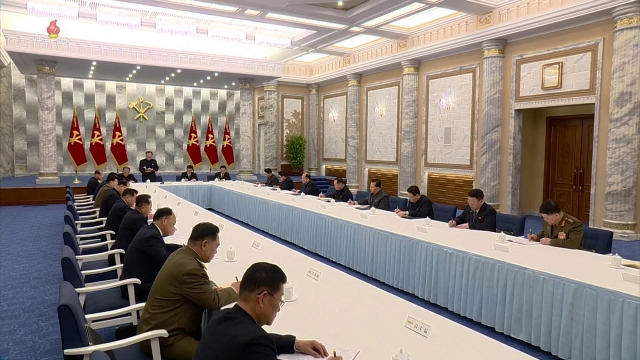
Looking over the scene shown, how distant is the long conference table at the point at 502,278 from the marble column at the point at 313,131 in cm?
1011

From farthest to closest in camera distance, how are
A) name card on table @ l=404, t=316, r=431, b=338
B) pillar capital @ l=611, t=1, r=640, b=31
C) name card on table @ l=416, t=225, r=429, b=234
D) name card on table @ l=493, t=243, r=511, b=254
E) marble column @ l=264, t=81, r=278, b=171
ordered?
marble column @ l=264, t=81, r=278, b=171, pillar capital @ l=611, t=1, r=640, b=31, name card on table @ l=416, t=225, r=429, b=234, name card on table @ l=493, t=243, r=511, b=254, name card on table @ l=404, t=316, r=431, b=338

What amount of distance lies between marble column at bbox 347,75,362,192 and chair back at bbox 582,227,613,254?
31.7 feet

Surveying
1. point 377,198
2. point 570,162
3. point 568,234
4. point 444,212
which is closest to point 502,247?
point 568,234

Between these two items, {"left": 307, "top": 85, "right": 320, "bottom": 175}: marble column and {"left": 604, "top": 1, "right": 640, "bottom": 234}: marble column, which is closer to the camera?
{"left": 604, "top": 1, "right": 640, "bottom": 234}: marble column

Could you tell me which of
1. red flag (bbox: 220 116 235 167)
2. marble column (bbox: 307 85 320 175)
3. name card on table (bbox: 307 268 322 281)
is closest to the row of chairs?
name card on table (bbox: 307 268 322 281)

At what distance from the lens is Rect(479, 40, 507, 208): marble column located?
9.01 meters

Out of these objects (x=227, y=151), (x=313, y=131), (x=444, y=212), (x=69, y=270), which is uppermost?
(x=313, y=131)

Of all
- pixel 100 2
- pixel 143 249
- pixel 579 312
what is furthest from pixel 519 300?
pixel 100 2

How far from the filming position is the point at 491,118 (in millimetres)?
9133

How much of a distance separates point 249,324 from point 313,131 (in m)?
14.5

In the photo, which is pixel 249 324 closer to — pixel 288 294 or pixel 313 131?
pixel 288 294

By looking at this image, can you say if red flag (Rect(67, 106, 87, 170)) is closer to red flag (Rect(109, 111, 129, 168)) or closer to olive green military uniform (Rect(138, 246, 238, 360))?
red flag (Rect(109, 111, 129, 168))

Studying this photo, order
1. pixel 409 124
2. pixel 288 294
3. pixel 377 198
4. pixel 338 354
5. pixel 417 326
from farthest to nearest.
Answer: pixel 409 124 < pixel 377 198 < pixel 288 294 < pixel 417 326 < pixel 338 354

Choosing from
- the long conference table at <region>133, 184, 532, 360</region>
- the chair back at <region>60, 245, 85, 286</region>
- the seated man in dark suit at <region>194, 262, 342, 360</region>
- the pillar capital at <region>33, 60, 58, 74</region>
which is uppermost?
the pillar capital at <region>33, 60, 58, 74</region>
